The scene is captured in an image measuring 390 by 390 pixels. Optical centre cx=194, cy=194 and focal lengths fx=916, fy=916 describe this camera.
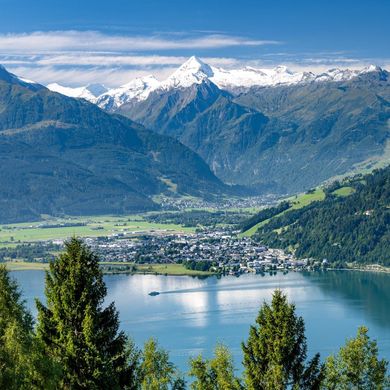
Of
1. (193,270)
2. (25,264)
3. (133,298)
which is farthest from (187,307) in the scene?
(25,264)

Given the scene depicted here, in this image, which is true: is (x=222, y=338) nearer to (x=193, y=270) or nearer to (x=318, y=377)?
(x=318, y=377)

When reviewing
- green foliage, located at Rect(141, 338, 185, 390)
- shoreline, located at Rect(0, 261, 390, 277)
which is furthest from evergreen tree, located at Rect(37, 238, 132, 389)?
shoreline, located at Rect(0, 261, 390, 277)

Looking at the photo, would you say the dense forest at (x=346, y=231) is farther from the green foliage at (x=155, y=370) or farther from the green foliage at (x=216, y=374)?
the green foliage at (x=155, y=370)

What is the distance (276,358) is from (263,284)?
10427 centimetres

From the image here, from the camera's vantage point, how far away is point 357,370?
28781 mm

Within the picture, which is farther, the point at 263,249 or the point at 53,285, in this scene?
the point at 263,249

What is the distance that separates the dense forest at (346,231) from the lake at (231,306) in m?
18.0

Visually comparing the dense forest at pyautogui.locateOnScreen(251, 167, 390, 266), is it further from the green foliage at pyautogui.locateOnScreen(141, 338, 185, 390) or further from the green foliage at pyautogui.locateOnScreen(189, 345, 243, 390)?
the green foliage at pyautogui.locateOnScreen(141, 338, 185, 390)

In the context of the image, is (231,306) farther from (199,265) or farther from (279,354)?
(279,354)

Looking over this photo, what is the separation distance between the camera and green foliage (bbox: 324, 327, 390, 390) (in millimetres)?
28500

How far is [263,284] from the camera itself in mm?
128250

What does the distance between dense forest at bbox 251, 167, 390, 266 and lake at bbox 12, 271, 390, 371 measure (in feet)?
59.0

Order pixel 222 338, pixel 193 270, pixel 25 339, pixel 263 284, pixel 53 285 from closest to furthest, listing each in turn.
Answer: pixel 25 339 → pixel 53 285 → pixel 222 338 → pixel 263 284 → pixel 193 270

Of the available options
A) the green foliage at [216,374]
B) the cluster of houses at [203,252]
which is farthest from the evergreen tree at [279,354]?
the cluster of houses at [203,252]
